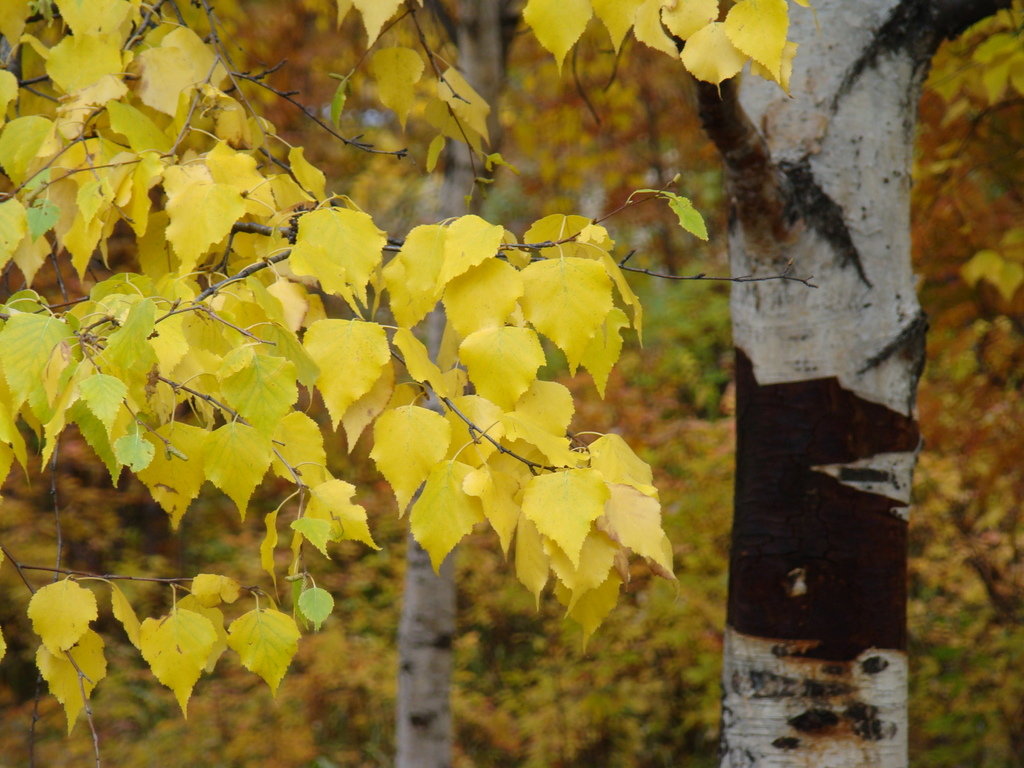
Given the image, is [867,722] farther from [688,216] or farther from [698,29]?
[698,29]

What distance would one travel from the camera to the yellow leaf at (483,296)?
1.06 meters

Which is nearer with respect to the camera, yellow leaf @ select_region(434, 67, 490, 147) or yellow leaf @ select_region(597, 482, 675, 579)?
yellow leaf @ select_region(597, 482, 675, 579)

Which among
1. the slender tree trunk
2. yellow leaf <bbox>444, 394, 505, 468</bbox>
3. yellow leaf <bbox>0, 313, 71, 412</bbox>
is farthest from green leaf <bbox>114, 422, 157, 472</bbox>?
the slender tree trunk

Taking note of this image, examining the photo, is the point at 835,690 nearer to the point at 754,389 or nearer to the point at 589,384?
the point at 754,389

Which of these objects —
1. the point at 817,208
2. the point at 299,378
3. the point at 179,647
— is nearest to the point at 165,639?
the point at 179,647

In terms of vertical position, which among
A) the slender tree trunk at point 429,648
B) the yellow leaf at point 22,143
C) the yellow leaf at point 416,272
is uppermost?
the yellow leaf at point 22,143

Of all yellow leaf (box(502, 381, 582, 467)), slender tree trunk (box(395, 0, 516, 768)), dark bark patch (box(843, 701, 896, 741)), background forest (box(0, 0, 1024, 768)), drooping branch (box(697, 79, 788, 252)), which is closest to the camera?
yellow leaf (box(502, 381, 582, 467))

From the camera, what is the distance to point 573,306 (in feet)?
3.45

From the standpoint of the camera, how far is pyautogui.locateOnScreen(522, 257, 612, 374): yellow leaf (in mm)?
1046

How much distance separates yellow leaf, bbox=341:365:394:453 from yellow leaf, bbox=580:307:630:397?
0.78 feet

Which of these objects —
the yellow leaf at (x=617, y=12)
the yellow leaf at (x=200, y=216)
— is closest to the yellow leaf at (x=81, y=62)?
the yellow leaf at (x=200, y=216)

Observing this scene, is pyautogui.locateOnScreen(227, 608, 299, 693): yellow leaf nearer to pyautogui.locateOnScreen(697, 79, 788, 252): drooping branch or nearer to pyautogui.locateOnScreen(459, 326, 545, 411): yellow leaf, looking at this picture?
pyautogui.locateOnScreen(459, 326, 545, 411): yellow leaf

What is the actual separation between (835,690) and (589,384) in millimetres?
4181

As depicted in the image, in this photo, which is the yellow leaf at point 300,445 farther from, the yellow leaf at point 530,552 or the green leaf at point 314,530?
the yellow leaf at point 530,552
